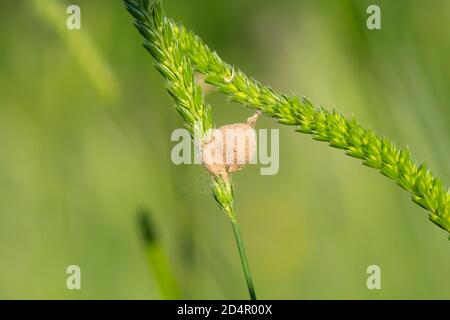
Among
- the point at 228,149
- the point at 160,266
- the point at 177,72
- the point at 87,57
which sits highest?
the point at 87,57

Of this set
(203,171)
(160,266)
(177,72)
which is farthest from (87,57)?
(177,72)

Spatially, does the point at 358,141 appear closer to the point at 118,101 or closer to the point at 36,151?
the point at 118,101

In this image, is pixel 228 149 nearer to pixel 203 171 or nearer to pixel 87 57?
pixel 87 57

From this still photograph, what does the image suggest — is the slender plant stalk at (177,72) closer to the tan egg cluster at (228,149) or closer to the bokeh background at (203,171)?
the tan egg cluster at (228,149)

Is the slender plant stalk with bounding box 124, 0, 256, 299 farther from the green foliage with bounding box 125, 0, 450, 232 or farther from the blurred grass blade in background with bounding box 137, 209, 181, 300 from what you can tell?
the blurred grass blade in background with bounding box 137, 209, 181, 300

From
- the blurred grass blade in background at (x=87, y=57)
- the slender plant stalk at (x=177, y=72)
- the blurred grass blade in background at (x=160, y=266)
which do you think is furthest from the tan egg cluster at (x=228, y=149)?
the blurred grass blade in background at (x=87, y=57)

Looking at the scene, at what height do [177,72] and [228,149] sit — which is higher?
[177,72]

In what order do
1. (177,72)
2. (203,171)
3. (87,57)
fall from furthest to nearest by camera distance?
(203,171) < (87,57) < (177,72)
